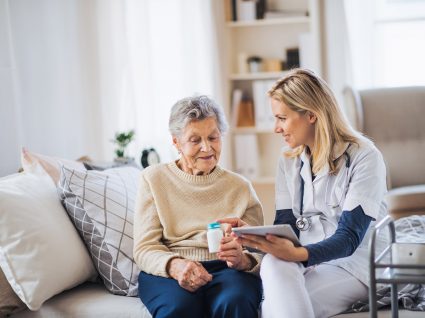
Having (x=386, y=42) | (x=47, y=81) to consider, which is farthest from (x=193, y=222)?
(x=386, y=42)

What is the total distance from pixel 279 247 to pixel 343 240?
7.8 inches

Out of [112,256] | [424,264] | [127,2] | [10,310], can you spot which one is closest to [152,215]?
[112,256]

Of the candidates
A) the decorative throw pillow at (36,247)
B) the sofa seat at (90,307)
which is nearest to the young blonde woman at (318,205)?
the sofa seat at (90,307)

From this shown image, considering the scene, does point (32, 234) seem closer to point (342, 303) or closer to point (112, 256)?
point (112, 256)

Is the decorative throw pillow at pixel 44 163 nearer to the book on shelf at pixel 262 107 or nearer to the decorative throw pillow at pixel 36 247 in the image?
the decorative throw pillow at pixel 36 247

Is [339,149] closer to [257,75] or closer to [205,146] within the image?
[205,146]

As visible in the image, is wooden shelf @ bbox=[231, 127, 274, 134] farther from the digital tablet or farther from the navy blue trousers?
the digital tablet

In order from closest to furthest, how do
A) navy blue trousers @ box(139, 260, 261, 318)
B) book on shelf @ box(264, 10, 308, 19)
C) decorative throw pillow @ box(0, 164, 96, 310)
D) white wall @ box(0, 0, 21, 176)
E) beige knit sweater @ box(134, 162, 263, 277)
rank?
navy blue trousers @ box(139, 260, 261, 318), decorative throw pillow @ box(0, 164, 96, 310), beige knit sweater @ box(134, 162, 263, 277), white wall @ box(0, 0, 21, 176), book on shelf @ box(264, 10, 308, 19)

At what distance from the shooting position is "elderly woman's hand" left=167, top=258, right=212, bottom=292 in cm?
209

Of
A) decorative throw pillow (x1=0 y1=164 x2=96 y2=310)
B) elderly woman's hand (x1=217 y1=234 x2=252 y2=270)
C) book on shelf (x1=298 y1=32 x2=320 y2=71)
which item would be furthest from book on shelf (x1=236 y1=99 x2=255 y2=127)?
elderly woman's hand (x1=217 y1=234 x2=252 y2=270)

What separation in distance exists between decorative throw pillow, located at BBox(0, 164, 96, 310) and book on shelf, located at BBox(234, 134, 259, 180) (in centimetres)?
230

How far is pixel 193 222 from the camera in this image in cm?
228

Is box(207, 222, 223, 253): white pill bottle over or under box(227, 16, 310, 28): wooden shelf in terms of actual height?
under

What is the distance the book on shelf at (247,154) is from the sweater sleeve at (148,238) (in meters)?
2.22
